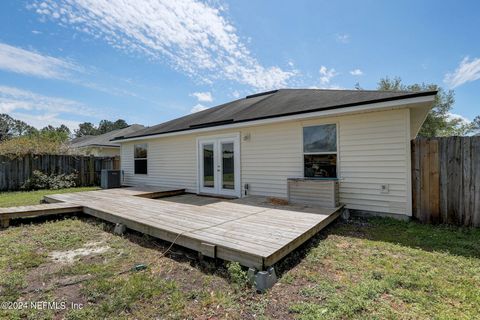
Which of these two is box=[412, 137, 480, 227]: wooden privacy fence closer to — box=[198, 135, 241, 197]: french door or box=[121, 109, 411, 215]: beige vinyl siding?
box=[121, 109, 411, 215]: beige vinyl siding

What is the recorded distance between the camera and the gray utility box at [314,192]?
5.48 meters

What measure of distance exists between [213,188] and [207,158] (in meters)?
1.12

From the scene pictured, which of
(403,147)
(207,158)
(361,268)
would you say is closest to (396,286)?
(361,268)

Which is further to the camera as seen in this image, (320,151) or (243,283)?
(320,151)

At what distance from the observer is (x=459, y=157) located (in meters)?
4.76

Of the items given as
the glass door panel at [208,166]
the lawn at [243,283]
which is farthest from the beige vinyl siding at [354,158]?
the lawn at [243,283]

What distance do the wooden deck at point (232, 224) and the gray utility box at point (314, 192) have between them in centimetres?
28

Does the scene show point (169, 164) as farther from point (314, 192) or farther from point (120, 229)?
point (314, 192)

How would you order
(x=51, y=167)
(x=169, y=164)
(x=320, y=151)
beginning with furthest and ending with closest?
(x=51, y=167)
(x=169, y=164)
(x=320, y=151)

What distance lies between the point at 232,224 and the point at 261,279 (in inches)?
62.6

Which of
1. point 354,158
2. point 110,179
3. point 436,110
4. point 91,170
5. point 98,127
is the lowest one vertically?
point 110,179

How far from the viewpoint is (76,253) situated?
367 centimetres

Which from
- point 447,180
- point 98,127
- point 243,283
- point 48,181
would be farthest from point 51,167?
point 98,127

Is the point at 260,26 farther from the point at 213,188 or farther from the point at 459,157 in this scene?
the point at 459,157
